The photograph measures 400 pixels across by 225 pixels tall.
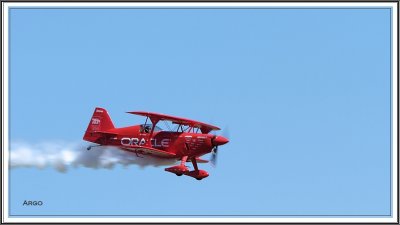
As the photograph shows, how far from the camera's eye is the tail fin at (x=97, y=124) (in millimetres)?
47031

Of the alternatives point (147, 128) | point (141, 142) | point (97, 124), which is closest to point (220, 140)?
point (147, 128)

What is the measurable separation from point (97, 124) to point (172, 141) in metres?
4.05

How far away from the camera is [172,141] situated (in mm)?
45000

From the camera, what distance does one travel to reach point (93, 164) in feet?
154

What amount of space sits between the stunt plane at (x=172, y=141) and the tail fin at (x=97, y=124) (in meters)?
0.61

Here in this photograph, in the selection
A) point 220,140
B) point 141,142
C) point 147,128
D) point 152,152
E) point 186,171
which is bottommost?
point 186,171

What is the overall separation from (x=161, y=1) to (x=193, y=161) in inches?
293

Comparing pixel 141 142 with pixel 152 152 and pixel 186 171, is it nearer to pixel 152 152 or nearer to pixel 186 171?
pixel 152 152

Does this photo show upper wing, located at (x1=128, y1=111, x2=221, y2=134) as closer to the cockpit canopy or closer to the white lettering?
the cockpit canopy

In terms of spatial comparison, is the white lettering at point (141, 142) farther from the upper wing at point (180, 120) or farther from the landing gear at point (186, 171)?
the landing gear at point (186, 171)

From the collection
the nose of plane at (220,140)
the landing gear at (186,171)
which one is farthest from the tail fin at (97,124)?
the nose of plane at (220,140)

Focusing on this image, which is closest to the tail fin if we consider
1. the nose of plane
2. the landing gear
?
the landing gear

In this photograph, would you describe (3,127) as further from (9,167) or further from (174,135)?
(174,135)

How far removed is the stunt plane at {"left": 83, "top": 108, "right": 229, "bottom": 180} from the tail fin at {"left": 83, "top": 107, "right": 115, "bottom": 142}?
61 centimetres
